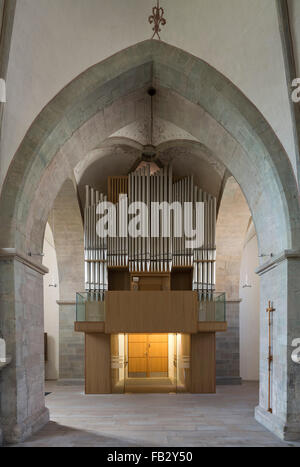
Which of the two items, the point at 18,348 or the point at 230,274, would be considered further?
the point at 230,274

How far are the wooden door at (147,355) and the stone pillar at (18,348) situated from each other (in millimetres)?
5552

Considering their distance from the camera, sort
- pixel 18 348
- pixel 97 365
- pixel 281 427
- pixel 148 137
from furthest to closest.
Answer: pixel 148 137
pixel 97 365
pixel 281 427
pixel 18 348

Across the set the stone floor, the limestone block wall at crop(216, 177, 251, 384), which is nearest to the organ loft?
the stone floor

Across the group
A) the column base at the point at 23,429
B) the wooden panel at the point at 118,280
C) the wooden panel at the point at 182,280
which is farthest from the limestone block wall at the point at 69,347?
the column base at the point at 23,429

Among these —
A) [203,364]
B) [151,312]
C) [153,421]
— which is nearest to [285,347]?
[153,421]

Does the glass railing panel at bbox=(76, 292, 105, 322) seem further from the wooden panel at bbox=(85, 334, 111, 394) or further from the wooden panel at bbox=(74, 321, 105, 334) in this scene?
the wooden panel at bbox=(85, 334, 111, 394)

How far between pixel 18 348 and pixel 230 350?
26.6 feet

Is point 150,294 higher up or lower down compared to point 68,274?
lower down

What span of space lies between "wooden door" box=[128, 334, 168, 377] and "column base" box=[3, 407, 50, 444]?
5.36 m

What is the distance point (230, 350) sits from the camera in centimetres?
1312

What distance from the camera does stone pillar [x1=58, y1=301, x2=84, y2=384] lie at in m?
12.8

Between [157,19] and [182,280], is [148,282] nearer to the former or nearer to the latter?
[182,280]

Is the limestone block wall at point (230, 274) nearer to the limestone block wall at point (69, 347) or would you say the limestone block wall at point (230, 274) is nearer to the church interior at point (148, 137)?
the church interior at point (148, 137)

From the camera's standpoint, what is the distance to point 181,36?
Answer: 23.2 ft
